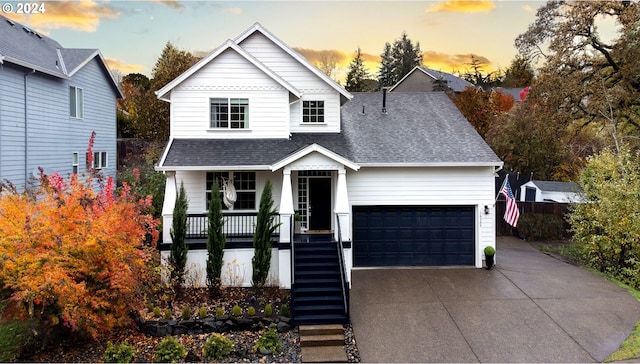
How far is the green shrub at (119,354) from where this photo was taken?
26.5 feet

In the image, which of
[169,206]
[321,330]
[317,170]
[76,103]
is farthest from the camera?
[76,103]

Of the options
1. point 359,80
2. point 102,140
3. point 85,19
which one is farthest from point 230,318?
point 359,80

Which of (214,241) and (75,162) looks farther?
(75,162)

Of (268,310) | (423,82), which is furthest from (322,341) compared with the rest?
(423,82)

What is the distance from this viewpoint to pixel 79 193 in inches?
346

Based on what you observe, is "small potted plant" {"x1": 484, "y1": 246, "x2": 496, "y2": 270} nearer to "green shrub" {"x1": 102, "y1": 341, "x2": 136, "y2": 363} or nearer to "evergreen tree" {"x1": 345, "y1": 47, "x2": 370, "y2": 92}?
"green shrub" {"x1": 102, "y1": 341, "x2": 136, "y2": 363}

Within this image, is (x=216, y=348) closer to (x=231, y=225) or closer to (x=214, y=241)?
(x=214, y=241)

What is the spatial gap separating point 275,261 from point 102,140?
49.2 ft

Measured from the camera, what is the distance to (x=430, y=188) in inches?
557

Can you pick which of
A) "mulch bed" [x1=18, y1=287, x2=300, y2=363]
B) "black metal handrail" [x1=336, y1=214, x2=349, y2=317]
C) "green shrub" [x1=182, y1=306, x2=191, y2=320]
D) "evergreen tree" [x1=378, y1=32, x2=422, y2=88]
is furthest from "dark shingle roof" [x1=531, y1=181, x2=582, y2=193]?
"evergreen tree" [x1=378, y1=32, x2=422, y2=88]

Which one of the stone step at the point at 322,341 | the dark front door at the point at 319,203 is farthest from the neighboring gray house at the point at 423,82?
the stone step at the point at 322,341

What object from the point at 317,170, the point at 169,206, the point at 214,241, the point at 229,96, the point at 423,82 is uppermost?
the point at 423,82

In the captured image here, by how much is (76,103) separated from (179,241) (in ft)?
40.5

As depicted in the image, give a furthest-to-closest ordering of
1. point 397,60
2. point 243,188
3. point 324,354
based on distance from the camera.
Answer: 1. point 397,60
2. point 243,188
3. point 324,354
